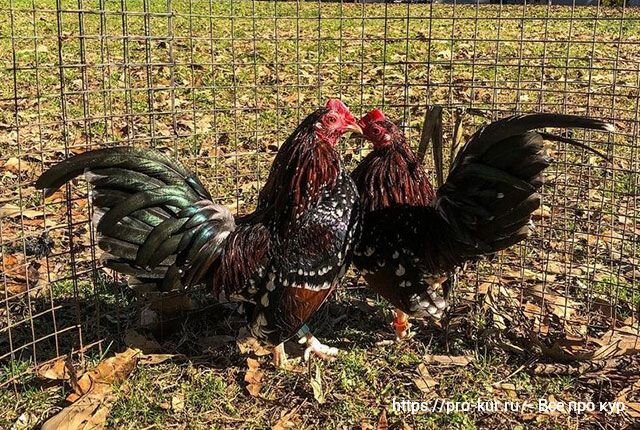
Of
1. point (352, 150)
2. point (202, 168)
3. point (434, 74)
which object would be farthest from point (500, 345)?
point (434, 74)

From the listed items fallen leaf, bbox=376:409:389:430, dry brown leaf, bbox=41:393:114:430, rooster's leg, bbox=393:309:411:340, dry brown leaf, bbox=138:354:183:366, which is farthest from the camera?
rooster's leg, bbox=393:309:411:340

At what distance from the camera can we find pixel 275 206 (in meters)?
3.14

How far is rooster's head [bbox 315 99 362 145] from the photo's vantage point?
3115 millimetres

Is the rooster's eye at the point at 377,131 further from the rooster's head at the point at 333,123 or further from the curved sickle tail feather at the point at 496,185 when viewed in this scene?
the curved sickle tail feather at the point at 496,185

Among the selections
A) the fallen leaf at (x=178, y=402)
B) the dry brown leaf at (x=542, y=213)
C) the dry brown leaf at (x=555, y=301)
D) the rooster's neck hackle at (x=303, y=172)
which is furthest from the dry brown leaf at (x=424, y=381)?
the dry brown leaf at (x=542, y=213)

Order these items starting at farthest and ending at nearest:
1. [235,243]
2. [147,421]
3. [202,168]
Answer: [202,168], [235,243], [147,421]

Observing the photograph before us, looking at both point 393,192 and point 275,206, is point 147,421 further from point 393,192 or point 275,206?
point 393,192

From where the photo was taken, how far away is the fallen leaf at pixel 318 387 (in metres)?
2.97

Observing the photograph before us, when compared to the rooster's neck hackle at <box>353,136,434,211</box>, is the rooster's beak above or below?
above

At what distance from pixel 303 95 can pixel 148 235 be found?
445 cm

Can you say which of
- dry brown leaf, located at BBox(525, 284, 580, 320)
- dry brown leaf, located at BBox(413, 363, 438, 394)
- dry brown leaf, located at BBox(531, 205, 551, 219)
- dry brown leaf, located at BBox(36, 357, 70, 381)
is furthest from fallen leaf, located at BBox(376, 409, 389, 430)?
dry brown leaf, located at BBox(531, 205, 551, 219)

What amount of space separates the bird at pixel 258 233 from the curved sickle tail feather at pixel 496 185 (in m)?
0.52

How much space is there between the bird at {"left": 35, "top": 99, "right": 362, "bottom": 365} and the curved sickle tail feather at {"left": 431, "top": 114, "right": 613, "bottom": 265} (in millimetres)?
518

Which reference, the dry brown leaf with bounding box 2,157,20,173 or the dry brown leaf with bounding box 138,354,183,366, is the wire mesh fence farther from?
the dry brown leaf with bounding box 138,354,183,366
